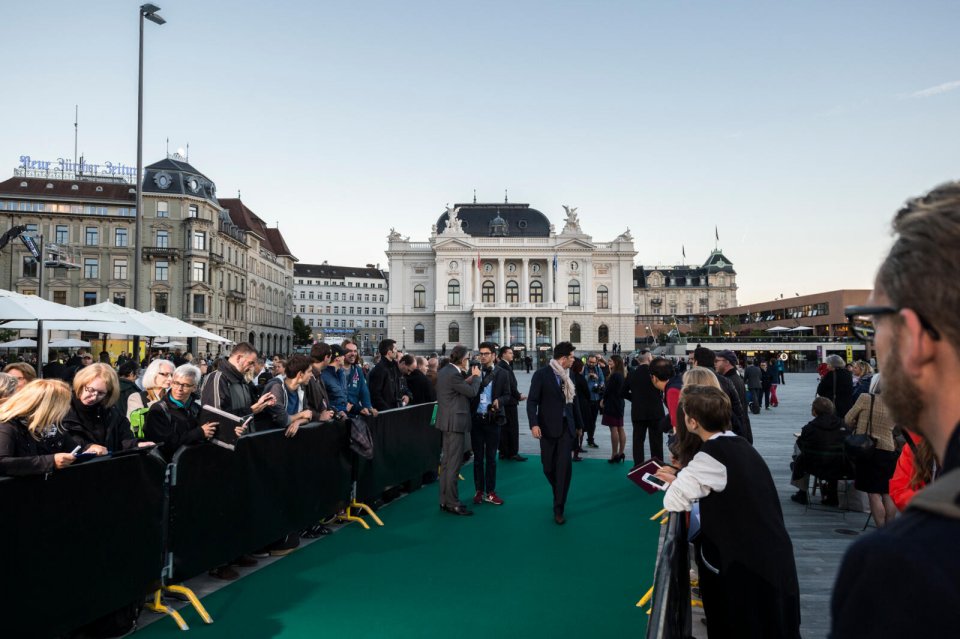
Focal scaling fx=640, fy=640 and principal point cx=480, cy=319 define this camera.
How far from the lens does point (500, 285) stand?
7338 centimetres

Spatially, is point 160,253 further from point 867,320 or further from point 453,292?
point 867,320

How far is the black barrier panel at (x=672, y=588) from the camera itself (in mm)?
2502

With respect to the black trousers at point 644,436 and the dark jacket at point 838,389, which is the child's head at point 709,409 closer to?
the black trousers at point 644,436

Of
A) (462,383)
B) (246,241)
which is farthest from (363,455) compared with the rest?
(246,241)

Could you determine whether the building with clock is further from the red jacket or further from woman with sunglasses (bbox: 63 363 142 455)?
the red jacket

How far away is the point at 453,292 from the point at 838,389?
205 feet

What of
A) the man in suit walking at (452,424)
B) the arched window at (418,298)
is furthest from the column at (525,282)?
the man in suit walking at (452,424)

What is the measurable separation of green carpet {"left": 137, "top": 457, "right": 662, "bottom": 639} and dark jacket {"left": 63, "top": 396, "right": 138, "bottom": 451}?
4.68ft

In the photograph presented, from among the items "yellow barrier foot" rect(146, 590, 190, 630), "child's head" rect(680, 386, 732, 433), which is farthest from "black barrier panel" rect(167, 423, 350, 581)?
"child's head" rect(680, 386, 732, 433)

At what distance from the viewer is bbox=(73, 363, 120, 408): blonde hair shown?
4.94 meters

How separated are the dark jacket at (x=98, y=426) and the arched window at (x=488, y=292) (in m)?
68.6

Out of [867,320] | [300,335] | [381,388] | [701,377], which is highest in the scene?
[300,335]

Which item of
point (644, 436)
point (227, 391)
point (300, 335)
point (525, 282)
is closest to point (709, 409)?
point (227, 391)

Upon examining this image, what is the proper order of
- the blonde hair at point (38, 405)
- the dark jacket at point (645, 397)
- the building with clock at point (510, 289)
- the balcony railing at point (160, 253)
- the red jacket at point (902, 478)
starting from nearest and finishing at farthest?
the red jacket at point (902, 478), the blonde hair at point (38, 405), the dark jacket at point (645, 397), the balcony railing at point (160, 253), the building with clock at point (510, 289)
